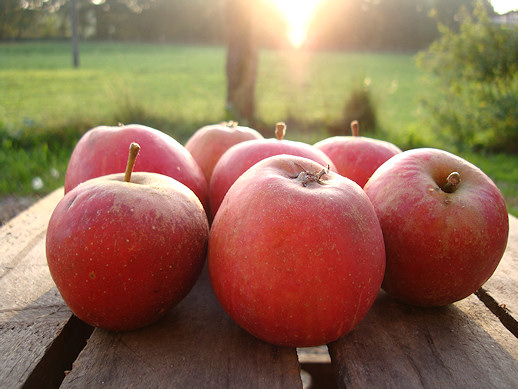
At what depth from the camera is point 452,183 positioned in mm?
1209

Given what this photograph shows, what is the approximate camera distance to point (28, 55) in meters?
31.3

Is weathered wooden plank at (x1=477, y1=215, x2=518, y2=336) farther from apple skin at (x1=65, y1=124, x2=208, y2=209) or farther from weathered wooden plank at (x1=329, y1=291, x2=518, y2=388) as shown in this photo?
apple skin at (x1=65, y1=124, x2=208, y2=209)

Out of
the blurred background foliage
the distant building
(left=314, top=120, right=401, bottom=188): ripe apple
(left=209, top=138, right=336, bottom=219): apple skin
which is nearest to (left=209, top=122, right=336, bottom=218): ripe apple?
(left=209, top=138, right=336, bottom=219): apple skin

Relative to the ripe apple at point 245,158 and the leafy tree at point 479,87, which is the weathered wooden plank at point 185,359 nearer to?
the ripe apple at point 245,158

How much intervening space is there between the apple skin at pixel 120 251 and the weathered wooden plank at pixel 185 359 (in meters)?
0.06

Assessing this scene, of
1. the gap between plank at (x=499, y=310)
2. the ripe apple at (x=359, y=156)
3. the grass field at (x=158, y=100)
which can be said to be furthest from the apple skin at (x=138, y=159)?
the grass field at (x=158, y=100)

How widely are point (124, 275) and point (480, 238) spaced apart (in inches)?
37.4

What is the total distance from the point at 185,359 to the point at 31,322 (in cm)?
47

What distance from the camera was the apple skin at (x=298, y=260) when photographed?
3.43 feet

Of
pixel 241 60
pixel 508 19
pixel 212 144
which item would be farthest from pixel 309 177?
pixel 508 19

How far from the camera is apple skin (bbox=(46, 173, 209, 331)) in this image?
1.10 metres

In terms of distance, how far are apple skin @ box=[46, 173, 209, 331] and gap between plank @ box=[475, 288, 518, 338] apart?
924 millimetres

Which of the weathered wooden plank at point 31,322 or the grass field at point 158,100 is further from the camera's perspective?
the grass field at point 158,100

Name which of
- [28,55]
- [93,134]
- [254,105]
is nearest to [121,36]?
[28,55]
